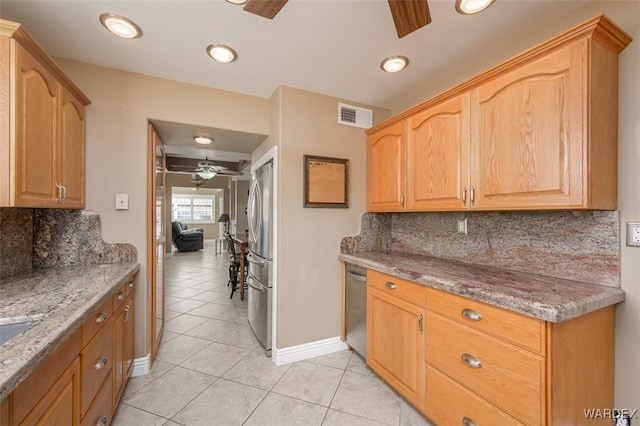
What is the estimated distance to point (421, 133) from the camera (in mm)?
2051

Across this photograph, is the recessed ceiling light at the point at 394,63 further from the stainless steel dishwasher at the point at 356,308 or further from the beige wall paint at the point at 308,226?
the stainless steel dishwasher at the point at 356,308

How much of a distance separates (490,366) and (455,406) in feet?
1.17

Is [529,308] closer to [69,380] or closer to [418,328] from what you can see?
[418,328]

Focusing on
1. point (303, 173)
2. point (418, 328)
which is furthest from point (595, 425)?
point (303, 173)

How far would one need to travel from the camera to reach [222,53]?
184 cm

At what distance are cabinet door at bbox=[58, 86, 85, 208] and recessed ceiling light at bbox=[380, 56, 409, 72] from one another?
7.09 ft

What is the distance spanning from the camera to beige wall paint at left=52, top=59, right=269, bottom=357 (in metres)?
1.99

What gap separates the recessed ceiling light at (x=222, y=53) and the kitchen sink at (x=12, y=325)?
5.78 ft

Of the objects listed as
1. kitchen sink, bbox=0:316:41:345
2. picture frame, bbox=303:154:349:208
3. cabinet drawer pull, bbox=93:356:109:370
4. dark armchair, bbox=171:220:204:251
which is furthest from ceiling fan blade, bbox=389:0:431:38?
dark armchair, bbox=171:220:204:251

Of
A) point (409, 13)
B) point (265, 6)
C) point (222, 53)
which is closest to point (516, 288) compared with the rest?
point (409, 13)

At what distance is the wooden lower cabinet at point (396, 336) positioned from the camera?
166 cm

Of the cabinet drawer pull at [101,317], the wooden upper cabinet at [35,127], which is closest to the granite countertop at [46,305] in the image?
the cabinet drawer pull at [101,317]

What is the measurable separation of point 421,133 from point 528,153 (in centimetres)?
79

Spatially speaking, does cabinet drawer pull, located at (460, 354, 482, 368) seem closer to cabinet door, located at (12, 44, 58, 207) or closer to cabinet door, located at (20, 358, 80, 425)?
cabinet door, located at (20, 358, 80, 425)
